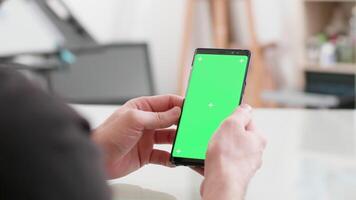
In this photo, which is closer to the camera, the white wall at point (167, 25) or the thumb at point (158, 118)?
the thumb at point (158, 118)

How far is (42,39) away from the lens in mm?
2299

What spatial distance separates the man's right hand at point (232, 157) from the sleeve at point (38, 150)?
252 mm

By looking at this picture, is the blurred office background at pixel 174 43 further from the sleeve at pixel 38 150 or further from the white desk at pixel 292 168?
the sleeve at pixel 38 150

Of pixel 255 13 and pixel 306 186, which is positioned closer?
pixel 306 186

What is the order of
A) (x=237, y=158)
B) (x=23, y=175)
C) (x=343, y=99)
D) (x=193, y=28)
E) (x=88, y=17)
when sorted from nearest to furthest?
(x=23, y=175) → (x=237, y=158) → (x=343, y=99) → (x=88, y=17) → (x=193, y=28)

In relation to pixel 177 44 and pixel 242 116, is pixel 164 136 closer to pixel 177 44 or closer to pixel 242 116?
pixel 242 116

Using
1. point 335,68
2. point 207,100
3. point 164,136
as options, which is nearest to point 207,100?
point 207,100

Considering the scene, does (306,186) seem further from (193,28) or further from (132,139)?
(193,28)

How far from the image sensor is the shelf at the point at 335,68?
2.41 meters

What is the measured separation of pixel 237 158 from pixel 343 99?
5.57 ft

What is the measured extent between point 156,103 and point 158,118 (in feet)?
0.16

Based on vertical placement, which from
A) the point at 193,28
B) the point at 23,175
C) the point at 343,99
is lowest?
the point at 343,99

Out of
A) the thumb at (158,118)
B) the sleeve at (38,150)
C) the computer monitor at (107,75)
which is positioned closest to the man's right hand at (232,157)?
the thumb at (158,118)

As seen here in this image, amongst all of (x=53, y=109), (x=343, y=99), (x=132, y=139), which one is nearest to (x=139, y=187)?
(x=132, y=139)
